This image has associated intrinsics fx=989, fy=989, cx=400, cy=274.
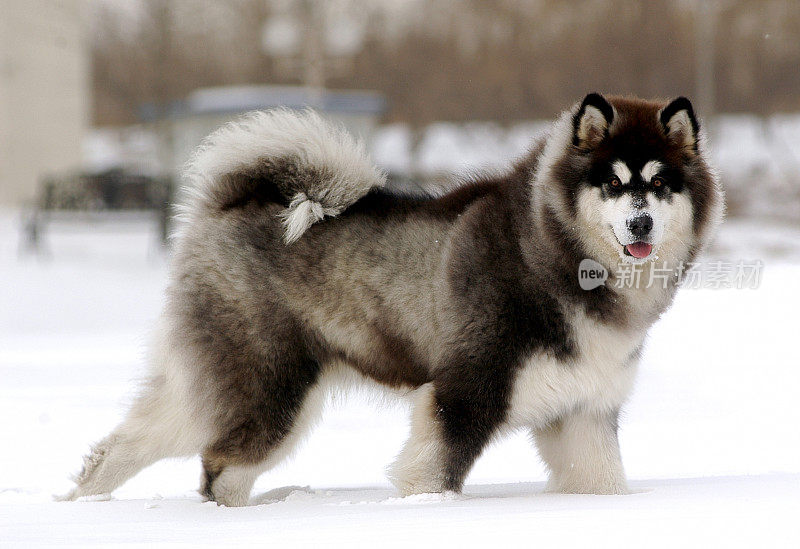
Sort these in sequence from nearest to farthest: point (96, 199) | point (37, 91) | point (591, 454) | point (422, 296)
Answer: point (422, 296) → point (591, 454) → point (96, 199) → point (37, 91)

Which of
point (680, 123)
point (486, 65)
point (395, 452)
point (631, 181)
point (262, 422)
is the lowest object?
point (486, 65)

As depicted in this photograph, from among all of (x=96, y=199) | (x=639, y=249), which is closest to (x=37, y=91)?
(x=96, y=199)

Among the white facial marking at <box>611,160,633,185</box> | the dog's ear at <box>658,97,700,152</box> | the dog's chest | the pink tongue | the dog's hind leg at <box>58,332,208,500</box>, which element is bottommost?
the dog's hind leg at <box>58,332,208,500</box>

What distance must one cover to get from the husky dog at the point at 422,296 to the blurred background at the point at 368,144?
0.40 meters

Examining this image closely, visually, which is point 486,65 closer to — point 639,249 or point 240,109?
point 240,109

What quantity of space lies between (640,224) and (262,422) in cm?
160

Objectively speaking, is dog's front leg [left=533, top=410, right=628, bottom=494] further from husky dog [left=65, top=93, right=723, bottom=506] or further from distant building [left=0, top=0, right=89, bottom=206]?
distant building [left=0, top=0, right=89, bottom=206]

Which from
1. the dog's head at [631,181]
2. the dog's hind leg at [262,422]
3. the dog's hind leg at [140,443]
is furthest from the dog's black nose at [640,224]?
the dog's hind leg at [140,443]

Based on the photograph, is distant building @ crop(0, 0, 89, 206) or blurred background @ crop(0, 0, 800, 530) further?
distant building @ crop(0, 0, 89, 206)

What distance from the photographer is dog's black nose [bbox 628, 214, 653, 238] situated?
11.2 ft

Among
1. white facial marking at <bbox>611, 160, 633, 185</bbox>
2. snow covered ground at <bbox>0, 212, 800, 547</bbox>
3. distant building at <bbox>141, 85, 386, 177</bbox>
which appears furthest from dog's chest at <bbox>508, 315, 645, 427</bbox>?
distant building at <bbox>141, 85, 386, 177</bbox>

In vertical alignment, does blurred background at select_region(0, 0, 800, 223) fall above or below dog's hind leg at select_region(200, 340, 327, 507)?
below

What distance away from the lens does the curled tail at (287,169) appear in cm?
396

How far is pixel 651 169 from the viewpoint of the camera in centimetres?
351
